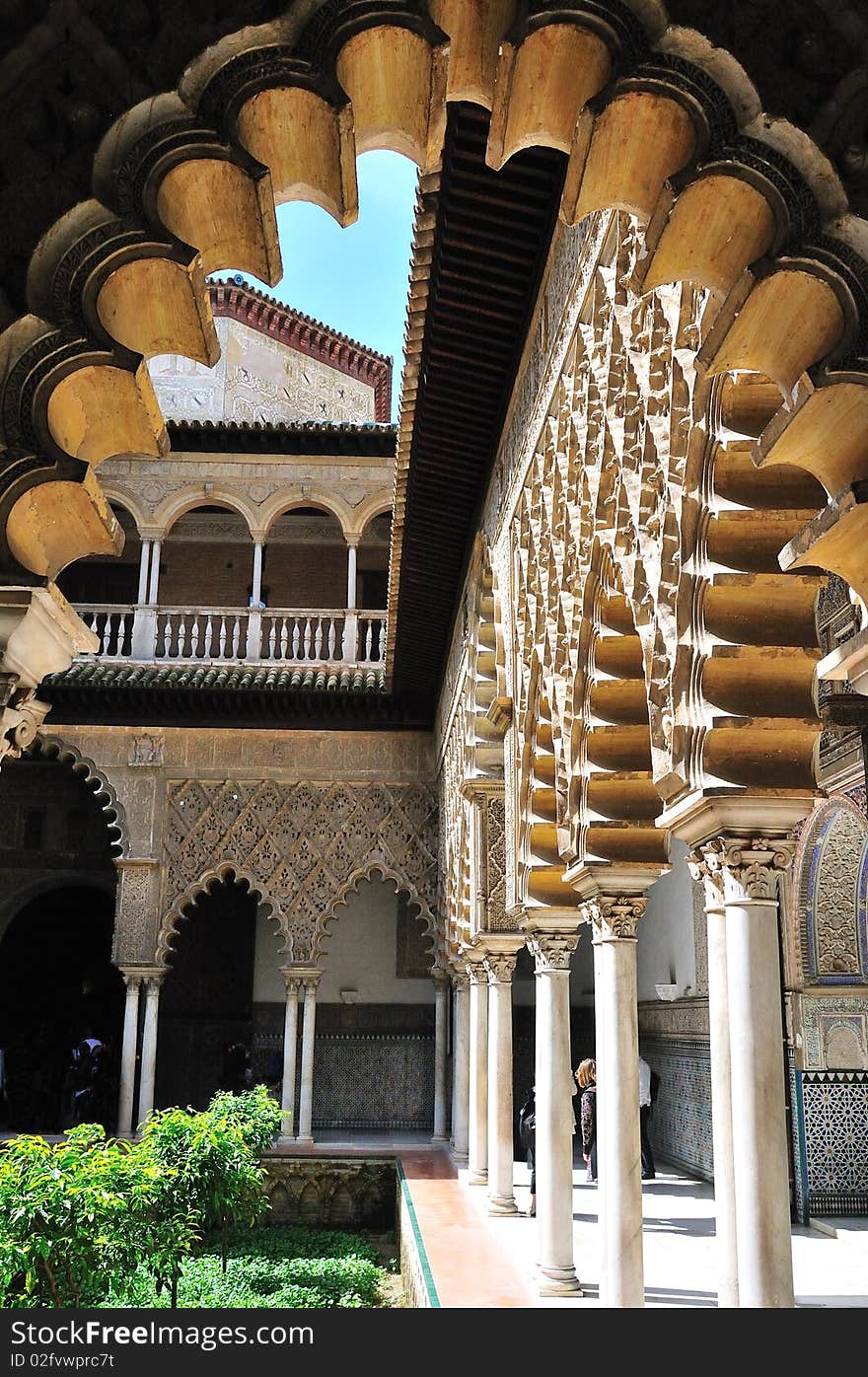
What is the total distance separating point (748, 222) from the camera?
2.22 meters

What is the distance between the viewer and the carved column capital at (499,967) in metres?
8.26

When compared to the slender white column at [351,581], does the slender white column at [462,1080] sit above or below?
below

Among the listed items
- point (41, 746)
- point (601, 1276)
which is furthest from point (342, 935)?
point (601, 1276)

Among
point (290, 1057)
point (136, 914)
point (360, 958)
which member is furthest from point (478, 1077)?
point (360, 958)

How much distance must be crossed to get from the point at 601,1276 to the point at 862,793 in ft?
8.51

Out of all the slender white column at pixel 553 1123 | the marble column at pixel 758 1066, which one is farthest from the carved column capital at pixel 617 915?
the marble column at pixel 758 1066

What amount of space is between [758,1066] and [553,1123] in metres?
2.94

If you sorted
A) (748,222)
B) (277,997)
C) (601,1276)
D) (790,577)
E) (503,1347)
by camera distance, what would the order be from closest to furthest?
(503,1347) < (748,222) < (790,577) < (601,1276) < (277,997)

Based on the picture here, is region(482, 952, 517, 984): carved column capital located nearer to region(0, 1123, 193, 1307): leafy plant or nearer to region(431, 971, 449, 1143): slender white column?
region(0, 1123, 193, 1307): leafy plant

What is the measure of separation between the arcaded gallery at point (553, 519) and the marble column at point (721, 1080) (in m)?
0.02

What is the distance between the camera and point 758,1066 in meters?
3.12

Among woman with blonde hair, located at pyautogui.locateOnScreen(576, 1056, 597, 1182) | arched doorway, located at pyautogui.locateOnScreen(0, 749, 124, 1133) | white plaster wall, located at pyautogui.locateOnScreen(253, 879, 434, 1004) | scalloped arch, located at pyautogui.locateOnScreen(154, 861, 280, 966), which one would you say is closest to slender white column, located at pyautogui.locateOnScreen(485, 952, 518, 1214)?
woman with blonde hair, located at pyautogui.locateOnScreen(576, 1056, 597, 1182)

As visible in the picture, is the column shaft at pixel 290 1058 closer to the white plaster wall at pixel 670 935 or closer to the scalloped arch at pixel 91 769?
the scalloped arch at pixel 91 769

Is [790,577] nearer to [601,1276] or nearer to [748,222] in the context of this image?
[748,222]
